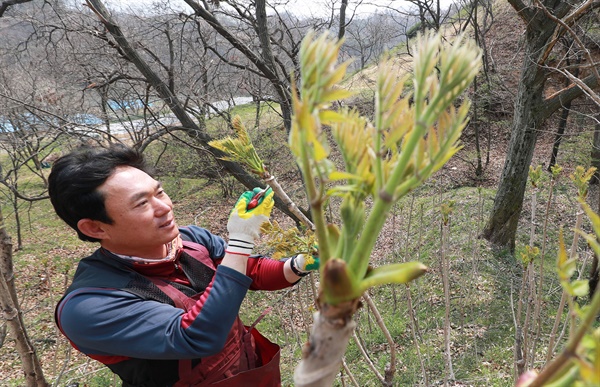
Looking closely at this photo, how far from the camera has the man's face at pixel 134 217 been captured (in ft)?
5.25

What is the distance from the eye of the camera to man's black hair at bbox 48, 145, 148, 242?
5.27 feet

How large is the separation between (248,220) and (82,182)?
27.5 inches

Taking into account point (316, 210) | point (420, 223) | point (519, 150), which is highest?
point (316, 210)

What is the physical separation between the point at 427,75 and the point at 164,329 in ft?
4.17

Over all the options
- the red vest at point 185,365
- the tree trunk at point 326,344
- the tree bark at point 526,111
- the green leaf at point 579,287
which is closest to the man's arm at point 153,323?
the red vest at point 185,365

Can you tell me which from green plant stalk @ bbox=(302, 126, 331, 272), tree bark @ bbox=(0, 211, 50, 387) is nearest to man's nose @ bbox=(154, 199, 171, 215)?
tree bark @ bbox=(0, 211, 50, 387)

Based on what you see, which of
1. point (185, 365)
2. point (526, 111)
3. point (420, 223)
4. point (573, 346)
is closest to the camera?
point (573, 346)

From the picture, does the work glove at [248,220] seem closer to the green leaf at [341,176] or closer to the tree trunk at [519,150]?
the green leaf at [341,176]

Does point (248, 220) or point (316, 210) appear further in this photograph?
point (248, 220)

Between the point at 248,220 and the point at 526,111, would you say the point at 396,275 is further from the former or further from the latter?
the point at 526,111

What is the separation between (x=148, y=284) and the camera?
1.59 metres

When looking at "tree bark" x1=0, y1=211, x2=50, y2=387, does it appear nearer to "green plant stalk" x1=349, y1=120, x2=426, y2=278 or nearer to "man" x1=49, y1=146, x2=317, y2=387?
"man" x1=49, y1=146, x2=317, y2=387

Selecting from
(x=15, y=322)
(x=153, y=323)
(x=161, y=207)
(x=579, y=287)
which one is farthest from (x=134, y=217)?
(x=579, y=287)

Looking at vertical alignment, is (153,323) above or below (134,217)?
below
